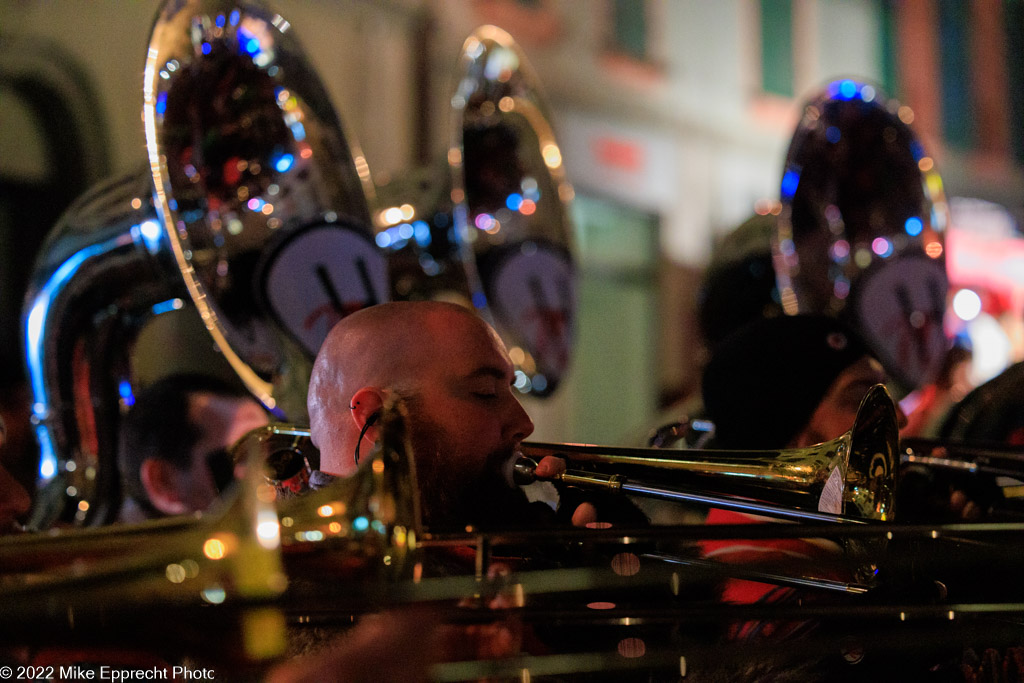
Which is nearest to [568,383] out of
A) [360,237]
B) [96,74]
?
[96,74]

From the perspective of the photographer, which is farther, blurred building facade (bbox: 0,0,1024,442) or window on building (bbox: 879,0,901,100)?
window on building (bbox: 879,0,901,100)

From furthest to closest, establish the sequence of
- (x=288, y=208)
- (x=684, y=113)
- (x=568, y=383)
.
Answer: (x=684, y=113) → (x=568, y=383) → (x=288, y=208)

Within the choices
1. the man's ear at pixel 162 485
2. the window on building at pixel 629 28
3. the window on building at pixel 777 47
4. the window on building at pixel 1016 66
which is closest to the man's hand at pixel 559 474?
the man's ear at pixel 162 485

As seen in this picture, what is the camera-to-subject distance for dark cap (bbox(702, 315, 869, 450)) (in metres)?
2.09

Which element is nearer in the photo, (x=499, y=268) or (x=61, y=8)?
(x=499, y=268)

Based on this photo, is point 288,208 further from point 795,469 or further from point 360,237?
point 795,469

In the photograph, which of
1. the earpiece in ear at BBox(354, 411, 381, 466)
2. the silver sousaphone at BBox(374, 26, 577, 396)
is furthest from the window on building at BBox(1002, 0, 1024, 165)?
the earpiece in ear at BBox(354, 411, 381, 466)

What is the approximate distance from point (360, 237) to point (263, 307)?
299mm

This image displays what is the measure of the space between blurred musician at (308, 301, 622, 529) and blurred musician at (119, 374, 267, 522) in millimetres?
695

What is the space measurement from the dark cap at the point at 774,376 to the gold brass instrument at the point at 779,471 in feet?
1.55

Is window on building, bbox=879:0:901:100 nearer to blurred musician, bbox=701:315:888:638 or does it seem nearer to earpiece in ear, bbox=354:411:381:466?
blurred musician, bbox=701:315:888:638

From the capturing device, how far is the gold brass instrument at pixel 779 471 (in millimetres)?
1546

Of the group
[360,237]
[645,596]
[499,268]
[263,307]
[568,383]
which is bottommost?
[645,596]

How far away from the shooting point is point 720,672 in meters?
1.46
